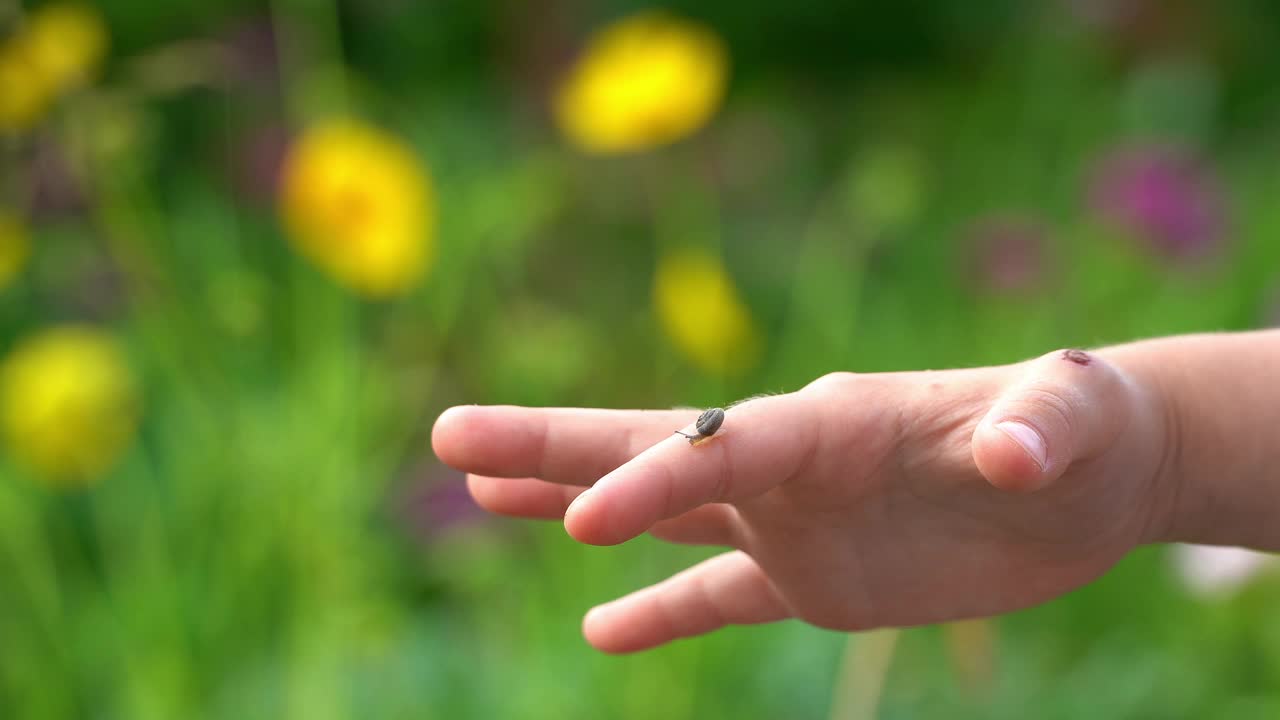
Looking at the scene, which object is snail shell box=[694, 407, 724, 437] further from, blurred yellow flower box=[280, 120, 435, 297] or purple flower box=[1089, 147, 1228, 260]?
purple flower box=[1089, 147, 1228, 260]

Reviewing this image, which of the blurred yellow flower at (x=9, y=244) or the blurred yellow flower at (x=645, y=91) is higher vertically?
the blurred yellow flower at (x=645, y=91)

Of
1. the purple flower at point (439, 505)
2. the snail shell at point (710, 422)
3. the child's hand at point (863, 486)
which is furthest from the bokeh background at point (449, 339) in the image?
the snail shell at point (710, 422)

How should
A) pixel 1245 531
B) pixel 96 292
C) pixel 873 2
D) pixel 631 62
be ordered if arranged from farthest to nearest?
pixel 873 2
pixel 96 292
pixel 631 62
pixel 1245 531

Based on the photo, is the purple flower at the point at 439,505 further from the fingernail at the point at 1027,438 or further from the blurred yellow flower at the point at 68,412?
the fingernail at the point at 1027,438

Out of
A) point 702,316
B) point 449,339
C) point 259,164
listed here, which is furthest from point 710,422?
point 259,164

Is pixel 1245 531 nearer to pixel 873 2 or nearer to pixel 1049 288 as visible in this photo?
pixel 1049 288

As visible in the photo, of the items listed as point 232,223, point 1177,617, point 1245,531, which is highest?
point 1245,531

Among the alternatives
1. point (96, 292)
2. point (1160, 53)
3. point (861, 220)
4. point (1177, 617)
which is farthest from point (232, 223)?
point (1160, 53)
